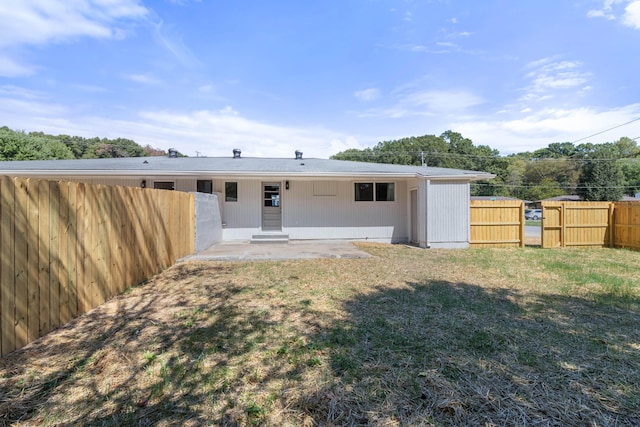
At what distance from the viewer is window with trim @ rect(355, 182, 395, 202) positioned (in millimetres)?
11734

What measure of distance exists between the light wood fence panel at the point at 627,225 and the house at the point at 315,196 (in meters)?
4.82

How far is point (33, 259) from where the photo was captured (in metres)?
3.00

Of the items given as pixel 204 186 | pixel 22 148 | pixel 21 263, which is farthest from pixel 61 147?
pixel 21 263

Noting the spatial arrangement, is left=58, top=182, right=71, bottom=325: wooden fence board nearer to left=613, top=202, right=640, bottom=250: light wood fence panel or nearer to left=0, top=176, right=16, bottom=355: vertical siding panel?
left=0, top=176, right=16, bottom=355: vertical siding panel

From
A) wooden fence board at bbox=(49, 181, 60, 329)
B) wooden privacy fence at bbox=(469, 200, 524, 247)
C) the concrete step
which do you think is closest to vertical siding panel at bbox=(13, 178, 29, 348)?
wooden fence board at bbox=(49, 181, 60, 329)

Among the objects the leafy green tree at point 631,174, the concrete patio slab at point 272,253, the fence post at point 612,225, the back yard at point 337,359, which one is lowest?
the concrete patio slab at point 272,253

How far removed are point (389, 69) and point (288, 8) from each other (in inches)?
312

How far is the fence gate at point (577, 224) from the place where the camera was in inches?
409

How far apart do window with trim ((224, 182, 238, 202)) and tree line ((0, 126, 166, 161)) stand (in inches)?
982

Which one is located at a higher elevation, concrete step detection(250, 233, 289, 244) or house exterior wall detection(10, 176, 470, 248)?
house exterior wall detection(10, 176, 470, 248)

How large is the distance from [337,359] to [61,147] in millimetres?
37030

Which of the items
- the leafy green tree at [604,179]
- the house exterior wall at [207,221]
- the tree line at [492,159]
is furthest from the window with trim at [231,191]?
the leafy green tree at [604,179]

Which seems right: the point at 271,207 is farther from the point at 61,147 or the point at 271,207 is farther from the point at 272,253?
the point at 61,147

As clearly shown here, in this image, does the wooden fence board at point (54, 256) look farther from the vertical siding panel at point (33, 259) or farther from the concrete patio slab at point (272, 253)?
the concrete patio slab at point (272, 253)
